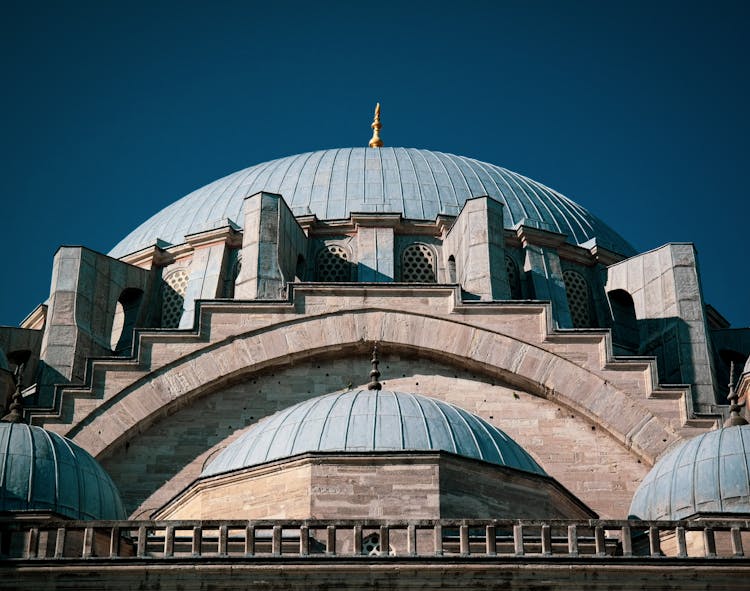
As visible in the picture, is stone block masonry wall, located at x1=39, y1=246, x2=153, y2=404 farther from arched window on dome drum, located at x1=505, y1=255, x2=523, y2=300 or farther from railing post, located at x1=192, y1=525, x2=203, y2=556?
railing post, located at x1=192, y1=525, x2=203, y2=556

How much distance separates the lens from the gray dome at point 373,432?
30.4 metres

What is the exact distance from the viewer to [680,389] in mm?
36000

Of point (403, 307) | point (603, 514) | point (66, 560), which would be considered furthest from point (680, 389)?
point (66, 560)

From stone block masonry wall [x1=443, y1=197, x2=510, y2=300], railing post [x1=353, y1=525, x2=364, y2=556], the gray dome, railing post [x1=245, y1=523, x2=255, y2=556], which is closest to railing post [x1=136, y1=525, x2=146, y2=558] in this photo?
railing post [x1=245, y1=523, x2=255, y2=556]

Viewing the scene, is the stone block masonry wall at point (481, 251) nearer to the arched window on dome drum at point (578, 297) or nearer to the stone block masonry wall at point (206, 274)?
the arched window on dome drum at point (578, 297)

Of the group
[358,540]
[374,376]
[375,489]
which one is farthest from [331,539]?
[374,376]

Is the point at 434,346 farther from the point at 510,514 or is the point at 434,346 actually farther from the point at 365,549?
the point at 365,549

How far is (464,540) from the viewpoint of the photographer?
26.8 m

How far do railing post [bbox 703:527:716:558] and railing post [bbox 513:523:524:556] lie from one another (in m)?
2.66

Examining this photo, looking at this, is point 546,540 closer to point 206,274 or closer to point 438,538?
point 438,538

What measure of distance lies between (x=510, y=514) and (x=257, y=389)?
7.52m

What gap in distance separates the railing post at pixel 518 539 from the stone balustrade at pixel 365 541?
0.5 inches

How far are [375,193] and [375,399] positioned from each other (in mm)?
13809

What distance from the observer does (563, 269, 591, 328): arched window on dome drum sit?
43.6m
